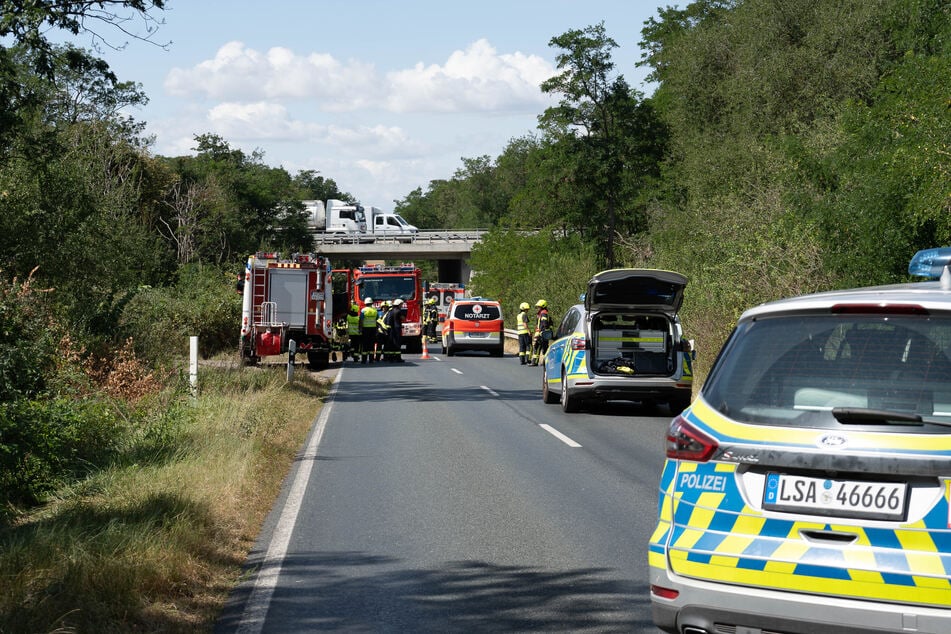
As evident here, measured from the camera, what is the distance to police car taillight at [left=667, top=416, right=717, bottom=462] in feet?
15.2

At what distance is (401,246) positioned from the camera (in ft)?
262

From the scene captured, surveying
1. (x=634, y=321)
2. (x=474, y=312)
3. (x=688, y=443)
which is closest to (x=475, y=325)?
(x=474, y=312)

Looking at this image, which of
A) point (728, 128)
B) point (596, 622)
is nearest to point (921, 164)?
point (596, 622)

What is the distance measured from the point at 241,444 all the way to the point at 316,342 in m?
18.1

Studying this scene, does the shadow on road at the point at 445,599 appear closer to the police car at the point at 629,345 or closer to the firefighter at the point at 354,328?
the police car at the point at 629,345

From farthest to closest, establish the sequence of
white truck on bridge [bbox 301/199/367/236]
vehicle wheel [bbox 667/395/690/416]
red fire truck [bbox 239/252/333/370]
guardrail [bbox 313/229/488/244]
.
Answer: white truck on bridge [bbox 301/199/367/236], guardrail [bbox 313/229/488/244], red fire truck [bbox 239/252/333/370], vehicle wheel [bbox 667/395/690/416]

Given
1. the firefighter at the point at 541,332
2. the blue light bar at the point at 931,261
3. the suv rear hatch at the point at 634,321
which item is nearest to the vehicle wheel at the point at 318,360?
the firefighter at the point at 541,332

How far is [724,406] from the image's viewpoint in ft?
15.4

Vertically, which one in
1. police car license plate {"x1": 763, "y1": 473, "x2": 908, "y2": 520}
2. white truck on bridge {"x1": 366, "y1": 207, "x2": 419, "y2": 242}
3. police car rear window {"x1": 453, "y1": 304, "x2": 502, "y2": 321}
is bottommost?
police car rear window {"x1": 453, "y1": 304, "x2": 502, "y2": 321}

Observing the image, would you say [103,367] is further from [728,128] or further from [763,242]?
[728,128]

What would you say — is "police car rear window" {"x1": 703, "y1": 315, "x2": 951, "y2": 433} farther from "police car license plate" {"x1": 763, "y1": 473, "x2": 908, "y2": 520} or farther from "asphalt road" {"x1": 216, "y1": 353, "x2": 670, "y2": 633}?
"asphalt road" {"x1": 216, "y1": 353, "x2": 670, "y2": 633}

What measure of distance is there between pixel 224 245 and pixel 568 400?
45669 millimetres

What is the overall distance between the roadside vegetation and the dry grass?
3 cm

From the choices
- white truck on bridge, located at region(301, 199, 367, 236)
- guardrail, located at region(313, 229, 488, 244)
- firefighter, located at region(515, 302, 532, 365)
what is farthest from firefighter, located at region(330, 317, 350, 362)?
white truck on bridge, located at region(301, 199, 367, 236)
